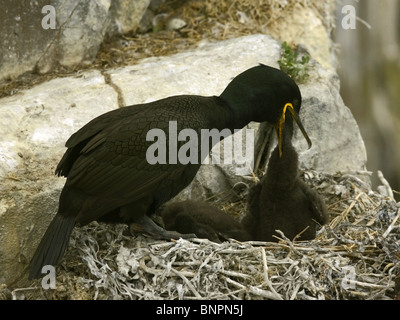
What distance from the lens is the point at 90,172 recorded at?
5367mm

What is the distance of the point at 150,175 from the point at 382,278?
157cm

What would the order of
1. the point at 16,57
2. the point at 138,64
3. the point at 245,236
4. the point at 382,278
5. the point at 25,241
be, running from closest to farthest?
the point at 382,278 → the point at 25,241 → the point at 245,236 → the point at 16,57 → the point at 138,64

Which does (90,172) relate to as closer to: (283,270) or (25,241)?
(25,241)

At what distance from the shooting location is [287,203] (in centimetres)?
592

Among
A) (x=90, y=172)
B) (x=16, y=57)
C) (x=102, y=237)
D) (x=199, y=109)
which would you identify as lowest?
(x=102, y=237)

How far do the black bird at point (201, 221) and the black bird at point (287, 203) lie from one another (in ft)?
0.55

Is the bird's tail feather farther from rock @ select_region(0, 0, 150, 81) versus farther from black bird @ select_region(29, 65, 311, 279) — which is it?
rock @ select_region(0, 0, 150, 81)

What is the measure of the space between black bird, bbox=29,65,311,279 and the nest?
0.71 ft

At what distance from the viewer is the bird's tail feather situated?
17.1ft

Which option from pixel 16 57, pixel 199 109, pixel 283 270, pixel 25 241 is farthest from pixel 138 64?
pixel 283 270

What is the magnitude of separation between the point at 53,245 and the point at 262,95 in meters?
1.68

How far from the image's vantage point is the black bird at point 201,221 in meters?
5.83

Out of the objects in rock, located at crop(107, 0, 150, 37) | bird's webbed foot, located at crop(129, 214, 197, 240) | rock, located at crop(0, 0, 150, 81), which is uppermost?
rock, located at crop(107, 0, 150, 37)

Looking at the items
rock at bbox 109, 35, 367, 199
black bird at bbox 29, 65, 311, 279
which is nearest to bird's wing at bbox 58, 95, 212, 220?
black bird at bbox 29, 65, 311, 279
